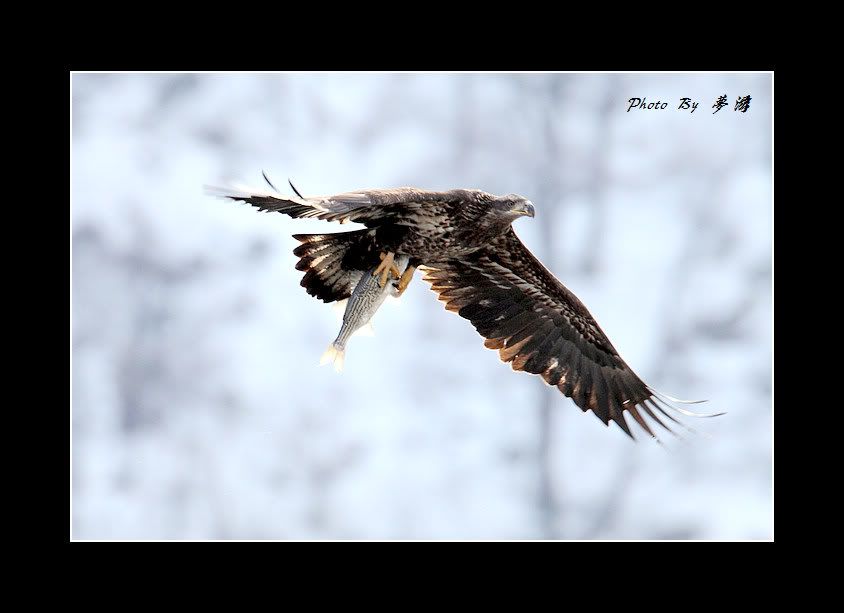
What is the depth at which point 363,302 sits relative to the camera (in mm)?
7496

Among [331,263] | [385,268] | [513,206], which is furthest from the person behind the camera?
[331,263]

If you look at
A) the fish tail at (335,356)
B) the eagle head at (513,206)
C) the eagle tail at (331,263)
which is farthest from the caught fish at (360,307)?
the eagle head at (513,206)

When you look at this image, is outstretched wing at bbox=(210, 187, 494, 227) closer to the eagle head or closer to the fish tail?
the eagle head

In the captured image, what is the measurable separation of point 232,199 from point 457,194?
1.89m

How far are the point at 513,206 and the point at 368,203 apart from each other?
1.53 metres

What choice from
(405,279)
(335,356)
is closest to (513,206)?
(405,279)

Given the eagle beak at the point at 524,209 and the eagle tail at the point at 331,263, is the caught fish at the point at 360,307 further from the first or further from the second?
the eagle beak at the point at 524,209

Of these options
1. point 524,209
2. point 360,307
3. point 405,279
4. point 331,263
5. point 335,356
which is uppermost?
point 524,209

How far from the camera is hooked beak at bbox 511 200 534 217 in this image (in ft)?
24.2

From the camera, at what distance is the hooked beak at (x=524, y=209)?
736cm

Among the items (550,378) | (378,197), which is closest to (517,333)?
(550,378)

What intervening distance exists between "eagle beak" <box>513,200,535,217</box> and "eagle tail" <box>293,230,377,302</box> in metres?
1.32

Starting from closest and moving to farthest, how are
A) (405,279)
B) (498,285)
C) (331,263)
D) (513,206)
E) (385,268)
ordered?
(513,206), (385,268), (405,279), (331,263), (498,285)

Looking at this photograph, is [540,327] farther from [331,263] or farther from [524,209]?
[331,263]
